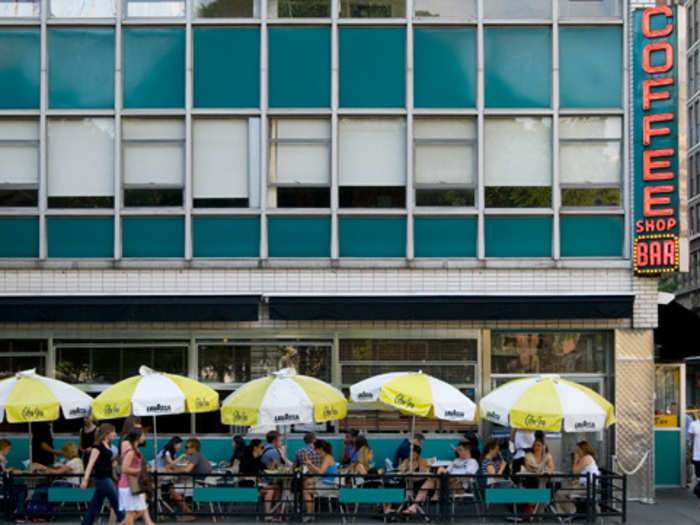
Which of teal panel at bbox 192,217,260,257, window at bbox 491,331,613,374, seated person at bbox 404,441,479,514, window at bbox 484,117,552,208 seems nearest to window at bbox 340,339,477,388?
window at bbox 491,331,613,374

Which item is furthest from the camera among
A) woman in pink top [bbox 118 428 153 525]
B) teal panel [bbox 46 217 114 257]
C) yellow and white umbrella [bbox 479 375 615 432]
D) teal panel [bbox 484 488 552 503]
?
teal panel [bbox 46 217 114 257]

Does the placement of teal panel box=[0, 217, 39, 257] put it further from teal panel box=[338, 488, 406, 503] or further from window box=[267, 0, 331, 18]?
teal panel box=[338, 488, 406, 503]

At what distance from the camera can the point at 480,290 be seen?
1962 cm

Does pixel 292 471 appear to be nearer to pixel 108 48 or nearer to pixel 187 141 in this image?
pixel 187 141

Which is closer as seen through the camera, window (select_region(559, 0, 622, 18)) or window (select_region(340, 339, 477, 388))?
window (select_region(340, 339, 477, 388))

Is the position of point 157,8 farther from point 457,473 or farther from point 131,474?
point 457,473

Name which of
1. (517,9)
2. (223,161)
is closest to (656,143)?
(517,9)

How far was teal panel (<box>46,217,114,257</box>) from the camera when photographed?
19.8m

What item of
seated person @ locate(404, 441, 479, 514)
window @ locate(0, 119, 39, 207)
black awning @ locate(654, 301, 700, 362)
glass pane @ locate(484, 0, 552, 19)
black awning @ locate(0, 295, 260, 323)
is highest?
glass pane @ locate(484, 0, 552, 19)

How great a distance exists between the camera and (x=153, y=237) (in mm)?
19781

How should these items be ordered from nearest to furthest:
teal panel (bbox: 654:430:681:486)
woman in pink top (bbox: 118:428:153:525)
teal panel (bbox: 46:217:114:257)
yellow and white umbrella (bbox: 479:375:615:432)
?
woman in pink top (bbox: 118:428:153:525)
yellow and white umbrella (bbox: 479:375:615:432)
teal panel (bbox: 46:217:114:257)
teal panel (bbox: 654:430:681:486)

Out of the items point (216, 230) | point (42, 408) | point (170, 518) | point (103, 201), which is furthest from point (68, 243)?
point (170, 518)

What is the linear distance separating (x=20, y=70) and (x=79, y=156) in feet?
6.28

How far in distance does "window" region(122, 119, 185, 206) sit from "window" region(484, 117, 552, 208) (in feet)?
18.5
